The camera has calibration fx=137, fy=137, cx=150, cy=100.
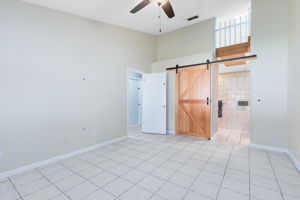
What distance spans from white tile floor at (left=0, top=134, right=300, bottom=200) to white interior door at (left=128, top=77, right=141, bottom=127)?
2853mm

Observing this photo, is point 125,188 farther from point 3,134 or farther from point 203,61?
point 203,61

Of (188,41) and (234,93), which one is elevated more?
(188,41)

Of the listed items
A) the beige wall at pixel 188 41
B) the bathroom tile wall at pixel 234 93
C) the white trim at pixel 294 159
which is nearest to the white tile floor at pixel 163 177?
the white trim at pixel 294 159

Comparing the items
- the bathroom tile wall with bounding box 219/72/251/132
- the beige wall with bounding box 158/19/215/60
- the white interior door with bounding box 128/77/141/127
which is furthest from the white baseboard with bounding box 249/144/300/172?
the white interior door with bounding box 128/77/141/127

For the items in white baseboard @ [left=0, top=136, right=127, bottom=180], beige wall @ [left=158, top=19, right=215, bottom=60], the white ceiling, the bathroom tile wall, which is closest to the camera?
white baseboard @ [left=0, top=136, right=127, bottom=180]

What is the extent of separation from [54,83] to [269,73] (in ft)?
15.7

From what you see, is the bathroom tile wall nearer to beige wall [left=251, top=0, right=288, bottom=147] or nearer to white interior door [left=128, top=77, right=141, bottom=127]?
beige wall [left=251, top=0, right=288, bottom=147]

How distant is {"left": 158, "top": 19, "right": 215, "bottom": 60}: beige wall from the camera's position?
420 centimetres

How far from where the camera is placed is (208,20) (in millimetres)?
4188

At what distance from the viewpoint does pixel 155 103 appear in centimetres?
480

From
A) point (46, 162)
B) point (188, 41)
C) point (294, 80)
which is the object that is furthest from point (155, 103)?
point (294, 80)

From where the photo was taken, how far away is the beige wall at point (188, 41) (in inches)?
165

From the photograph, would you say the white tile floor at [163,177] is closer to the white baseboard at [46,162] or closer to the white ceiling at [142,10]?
the white baseboard at [46,162]

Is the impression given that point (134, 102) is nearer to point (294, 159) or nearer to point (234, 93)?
point (294, 159)
